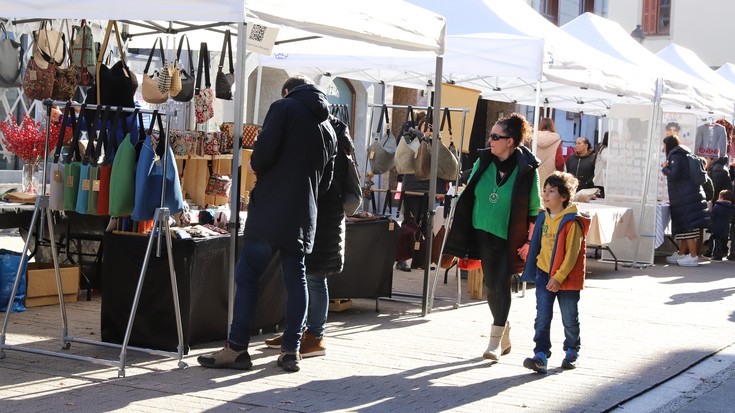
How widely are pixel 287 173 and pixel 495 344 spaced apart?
77.1 inches

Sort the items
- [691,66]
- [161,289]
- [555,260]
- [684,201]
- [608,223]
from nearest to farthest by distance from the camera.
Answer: [161,289]
[555,260]
[608,223]
[684,201]
[691,66]

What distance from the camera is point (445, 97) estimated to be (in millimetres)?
11680

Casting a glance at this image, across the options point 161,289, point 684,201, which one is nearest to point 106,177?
point 161,289

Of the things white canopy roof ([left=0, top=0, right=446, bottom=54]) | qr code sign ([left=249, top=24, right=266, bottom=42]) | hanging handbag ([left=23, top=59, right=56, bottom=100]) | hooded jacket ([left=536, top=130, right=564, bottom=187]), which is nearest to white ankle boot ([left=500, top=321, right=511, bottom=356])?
white canopy roof ([left=0, top=0, right=446, bottom=54])

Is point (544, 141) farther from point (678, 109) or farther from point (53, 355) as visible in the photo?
point (53, 355)

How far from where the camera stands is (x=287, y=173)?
6531 millimetres

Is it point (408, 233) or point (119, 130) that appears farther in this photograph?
point (408, 233)

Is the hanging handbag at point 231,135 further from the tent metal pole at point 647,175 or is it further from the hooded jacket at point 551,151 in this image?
the tent metal pole at point 647,175

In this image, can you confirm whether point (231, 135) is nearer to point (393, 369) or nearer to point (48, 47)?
point (48, 47)

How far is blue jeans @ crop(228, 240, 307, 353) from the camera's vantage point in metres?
6.61

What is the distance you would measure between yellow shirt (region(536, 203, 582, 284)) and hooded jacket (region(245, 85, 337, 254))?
1.56 m

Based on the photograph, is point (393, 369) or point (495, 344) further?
point (495, 344)

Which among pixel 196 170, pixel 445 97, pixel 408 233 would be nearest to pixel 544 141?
pixel 445 97

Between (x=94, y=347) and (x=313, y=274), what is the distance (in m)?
1.51
